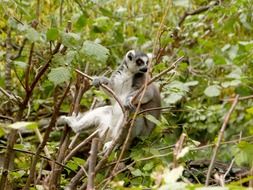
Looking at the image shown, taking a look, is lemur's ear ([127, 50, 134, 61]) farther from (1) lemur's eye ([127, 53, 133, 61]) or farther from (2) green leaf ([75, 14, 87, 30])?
(2) green leaf ([75, 14, 87, 30])

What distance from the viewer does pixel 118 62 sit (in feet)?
22.7

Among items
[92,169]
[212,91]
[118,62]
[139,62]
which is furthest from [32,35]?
[118,62]

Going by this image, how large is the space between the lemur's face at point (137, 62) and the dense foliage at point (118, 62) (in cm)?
17

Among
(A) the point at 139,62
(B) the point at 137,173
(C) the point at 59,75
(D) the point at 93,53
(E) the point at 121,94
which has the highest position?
(A) the point at 139,62

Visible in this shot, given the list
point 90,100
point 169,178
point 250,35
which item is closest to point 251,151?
point 169,178

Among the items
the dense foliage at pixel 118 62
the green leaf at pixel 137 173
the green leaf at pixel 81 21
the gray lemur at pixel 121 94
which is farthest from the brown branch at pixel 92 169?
the gray lemur at pixel 121 94

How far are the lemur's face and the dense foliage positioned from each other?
0.17m

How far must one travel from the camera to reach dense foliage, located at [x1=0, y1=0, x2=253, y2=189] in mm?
3070

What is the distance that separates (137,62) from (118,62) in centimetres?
136

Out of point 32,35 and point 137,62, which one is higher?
point 137,62

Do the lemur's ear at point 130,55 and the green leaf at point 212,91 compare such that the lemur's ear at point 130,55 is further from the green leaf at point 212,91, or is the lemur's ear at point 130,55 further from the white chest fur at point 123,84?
the green leaf at point 212,91

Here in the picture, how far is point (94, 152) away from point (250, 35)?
6060mm

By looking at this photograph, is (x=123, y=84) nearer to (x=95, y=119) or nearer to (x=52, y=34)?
(x=95, y=119)

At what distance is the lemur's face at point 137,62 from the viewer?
217 inches
